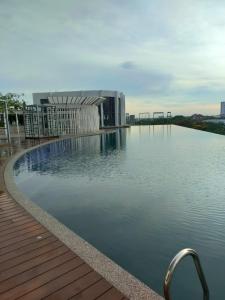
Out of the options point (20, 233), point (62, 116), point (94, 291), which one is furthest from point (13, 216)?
point (62, 116)

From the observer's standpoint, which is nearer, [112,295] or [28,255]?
[112,295]

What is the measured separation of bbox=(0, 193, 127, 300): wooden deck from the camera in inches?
89.2

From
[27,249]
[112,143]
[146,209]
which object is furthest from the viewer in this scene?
[112,143]

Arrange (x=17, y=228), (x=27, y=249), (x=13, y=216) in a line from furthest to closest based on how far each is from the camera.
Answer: (x=13, y=216), (x=17, y=228), (x=27, y=249)

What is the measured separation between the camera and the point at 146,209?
218 inches

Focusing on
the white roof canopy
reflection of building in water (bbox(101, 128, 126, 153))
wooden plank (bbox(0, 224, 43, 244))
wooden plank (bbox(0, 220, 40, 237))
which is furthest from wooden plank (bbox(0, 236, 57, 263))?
the white roof canopy

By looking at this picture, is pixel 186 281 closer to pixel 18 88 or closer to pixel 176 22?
pixel 176 22


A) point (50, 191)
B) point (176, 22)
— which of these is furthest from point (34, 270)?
point (176, 22)

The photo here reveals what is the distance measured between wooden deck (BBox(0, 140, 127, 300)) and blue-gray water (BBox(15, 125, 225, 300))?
3.07ft

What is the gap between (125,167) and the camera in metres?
10.1

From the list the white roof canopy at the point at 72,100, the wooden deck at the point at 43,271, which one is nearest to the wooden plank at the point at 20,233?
the wooden deck at the point at 43,271

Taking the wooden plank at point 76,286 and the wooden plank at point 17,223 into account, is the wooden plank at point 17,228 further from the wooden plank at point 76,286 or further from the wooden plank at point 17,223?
the wooden plank at point 76,286

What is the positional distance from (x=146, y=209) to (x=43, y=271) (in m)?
3.32

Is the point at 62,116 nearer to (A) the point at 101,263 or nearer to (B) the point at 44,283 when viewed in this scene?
(A) the point at 101,263
